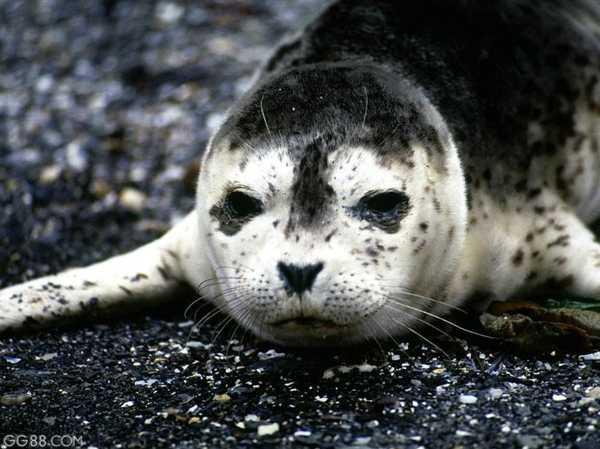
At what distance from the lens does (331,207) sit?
3.58 meters

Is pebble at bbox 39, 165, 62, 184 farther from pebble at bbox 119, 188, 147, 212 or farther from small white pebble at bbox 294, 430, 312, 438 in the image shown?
small white pebble at bbox 294, 430, 312, 438

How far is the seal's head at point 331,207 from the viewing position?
346cm

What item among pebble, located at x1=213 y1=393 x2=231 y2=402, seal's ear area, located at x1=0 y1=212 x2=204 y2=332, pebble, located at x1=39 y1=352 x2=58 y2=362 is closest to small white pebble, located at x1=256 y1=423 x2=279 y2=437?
pebble, located at x1=213 y1=393 x2=231 y2=402

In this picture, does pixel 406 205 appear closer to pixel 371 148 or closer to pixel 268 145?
pixel 371 148

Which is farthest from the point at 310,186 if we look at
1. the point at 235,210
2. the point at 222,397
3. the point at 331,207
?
the point at 222,397

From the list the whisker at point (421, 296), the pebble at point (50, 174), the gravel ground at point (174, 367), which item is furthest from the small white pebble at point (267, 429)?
the pebble at point (50, 174)

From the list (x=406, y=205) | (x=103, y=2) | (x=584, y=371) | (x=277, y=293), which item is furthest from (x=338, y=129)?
(x=103, y=2)

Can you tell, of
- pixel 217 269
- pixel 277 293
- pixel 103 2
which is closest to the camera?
pixel 277 293

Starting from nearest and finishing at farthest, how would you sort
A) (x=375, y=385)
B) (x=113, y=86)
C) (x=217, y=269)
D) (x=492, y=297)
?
1. (x=375, y=385)
2. (x=217, y=269)
3. (x=492, y=297)
4. (x=113, y=86)

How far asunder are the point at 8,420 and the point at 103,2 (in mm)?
6987

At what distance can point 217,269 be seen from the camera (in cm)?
400

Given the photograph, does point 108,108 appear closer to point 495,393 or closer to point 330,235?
point 330,235

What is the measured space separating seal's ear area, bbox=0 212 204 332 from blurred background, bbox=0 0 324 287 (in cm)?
78

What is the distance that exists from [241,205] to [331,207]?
387 mm
